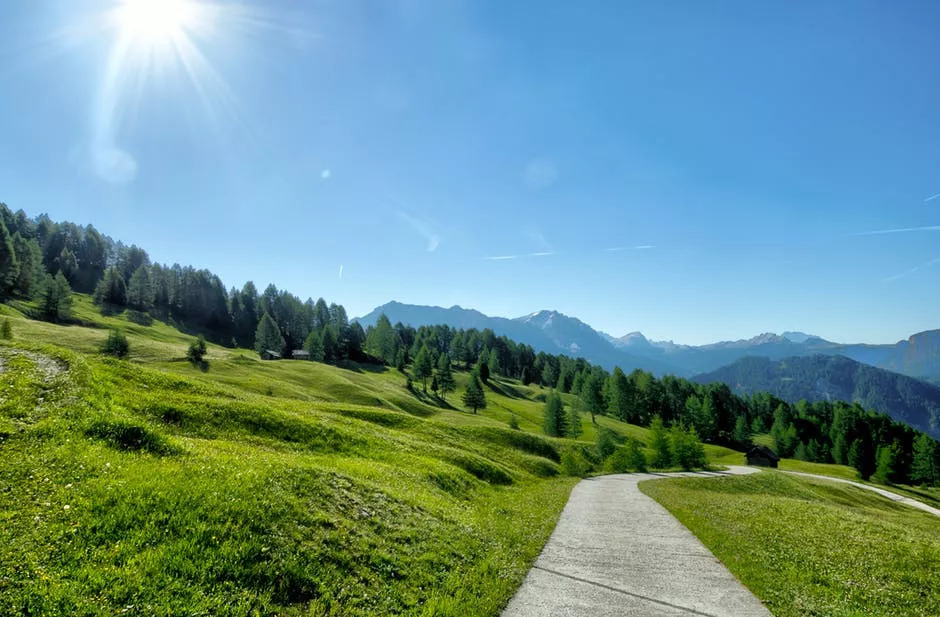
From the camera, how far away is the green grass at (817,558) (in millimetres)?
12562

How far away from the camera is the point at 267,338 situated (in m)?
135

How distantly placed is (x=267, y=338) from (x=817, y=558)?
143178 millimetres

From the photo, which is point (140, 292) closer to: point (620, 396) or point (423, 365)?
point (423, 365)

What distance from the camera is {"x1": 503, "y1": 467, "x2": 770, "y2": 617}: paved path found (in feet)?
37.4

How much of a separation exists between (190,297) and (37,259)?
45.5m

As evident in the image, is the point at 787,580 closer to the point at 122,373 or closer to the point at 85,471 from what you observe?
the point at 85,471

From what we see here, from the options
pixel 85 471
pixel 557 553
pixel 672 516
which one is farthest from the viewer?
pixel 672 516

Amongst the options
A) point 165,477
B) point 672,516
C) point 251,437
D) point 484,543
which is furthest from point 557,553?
point 251,437

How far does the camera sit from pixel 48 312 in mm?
Answer: 102812

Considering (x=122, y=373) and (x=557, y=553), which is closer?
(x=557, y=553)

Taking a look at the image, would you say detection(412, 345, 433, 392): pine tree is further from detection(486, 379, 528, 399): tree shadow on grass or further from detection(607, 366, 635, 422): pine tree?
detection(607, 366, 635, 422): pine tree

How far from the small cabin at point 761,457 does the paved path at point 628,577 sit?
9787 cm

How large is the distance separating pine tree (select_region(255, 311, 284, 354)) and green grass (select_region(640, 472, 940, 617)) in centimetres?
13275

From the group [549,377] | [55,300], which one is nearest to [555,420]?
[549,377]
